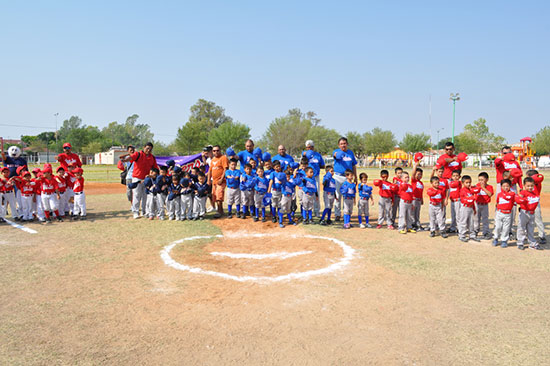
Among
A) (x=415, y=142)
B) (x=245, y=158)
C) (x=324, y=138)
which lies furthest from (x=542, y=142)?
(x=245, y=158)

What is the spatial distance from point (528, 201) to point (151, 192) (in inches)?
351

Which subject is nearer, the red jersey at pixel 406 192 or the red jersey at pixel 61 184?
the red jersey at pixel 406 192

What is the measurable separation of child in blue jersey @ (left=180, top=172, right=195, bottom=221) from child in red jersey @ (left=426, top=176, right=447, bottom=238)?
606cm

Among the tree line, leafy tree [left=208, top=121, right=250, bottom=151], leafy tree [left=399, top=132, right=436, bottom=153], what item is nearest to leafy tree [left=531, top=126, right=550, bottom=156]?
the tree line

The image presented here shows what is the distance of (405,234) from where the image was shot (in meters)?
8.15

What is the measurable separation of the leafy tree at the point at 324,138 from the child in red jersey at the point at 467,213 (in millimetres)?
63519

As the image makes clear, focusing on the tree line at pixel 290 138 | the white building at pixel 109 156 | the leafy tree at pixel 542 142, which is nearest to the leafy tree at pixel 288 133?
the tree line at pixel 290 138

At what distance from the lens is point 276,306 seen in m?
4.24

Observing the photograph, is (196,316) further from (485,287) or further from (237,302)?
(485,287)

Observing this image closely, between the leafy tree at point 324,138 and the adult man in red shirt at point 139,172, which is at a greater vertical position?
the leafy tree at point 324,138

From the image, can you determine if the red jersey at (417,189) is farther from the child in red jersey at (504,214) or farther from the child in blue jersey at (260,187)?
the child in blue jersey at (260,187)

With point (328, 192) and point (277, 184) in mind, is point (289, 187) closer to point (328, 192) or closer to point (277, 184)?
point (277, 184)

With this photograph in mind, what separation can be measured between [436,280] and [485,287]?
602mm

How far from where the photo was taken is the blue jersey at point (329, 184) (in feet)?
29.7
